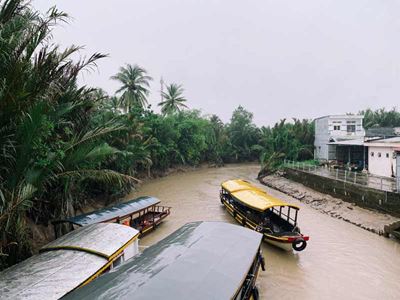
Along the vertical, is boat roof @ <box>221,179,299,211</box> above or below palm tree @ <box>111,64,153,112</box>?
below

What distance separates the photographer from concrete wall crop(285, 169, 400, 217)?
1334cm

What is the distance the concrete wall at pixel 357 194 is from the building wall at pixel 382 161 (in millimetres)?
3389

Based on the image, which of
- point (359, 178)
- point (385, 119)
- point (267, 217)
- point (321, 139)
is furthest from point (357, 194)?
point (385, 119)

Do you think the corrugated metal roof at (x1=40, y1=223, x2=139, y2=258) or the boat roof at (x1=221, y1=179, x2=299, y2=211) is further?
the boat roof at (x1=221, y1=179, x2=299, y2=211)

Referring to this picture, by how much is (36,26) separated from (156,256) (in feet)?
18.5

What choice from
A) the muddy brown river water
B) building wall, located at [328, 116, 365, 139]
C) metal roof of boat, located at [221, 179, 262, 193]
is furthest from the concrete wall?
building wall, located at [328, 116, 365, 139]

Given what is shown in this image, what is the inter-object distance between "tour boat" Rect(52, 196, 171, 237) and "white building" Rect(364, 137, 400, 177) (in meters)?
14.3

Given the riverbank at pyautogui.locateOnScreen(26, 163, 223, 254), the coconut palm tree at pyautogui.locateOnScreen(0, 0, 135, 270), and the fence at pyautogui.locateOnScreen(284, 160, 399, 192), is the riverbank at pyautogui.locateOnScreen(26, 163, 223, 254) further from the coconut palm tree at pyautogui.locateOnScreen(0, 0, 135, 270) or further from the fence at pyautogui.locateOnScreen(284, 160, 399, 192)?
the fence at pyautogui.locateOnScreen(284, 160, 399, 192)

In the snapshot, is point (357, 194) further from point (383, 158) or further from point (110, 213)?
point (110, 213)

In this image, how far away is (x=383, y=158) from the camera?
18250mm

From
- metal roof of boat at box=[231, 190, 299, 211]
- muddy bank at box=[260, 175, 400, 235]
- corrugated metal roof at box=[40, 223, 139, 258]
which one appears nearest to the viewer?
corrugated metal roof at box=[40, 223, 139, 258]

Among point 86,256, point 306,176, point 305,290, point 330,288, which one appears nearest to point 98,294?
point 86,256

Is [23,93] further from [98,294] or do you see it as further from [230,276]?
[230,276]

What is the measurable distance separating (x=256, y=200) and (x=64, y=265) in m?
8.47
